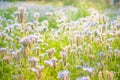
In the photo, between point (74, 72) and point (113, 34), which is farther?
point (113, 34)

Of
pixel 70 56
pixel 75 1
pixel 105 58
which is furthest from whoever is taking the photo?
pixel 75 1

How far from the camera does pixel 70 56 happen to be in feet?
17.1

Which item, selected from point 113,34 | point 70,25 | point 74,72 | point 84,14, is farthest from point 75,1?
point 74,72

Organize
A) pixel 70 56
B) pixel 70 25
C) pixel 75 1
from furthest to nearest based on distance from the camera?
pixel 75 1, pixel 70 25, pixel 70 56

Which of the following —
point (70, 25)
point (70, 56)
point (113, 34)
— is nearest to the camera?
point (70, 56)

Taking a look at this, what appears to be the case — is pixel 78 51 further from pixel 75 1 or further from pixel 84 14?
pixel 75 1

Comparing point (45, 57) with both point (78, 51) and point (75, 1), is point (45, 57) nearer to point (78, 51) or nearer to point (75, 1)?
point (78, 51)

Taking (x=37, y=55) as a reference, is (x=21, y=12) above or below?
above

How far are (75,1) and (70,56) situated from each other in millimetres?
12166

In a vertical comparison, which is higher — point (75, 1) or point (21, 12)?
point (21, 12)

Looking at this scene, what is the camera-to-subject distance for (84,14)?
33.8ft

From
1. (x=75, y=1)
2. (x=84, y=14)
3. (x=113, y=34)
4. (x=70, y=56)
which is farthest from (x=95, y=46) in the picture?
(x=75, y=1)

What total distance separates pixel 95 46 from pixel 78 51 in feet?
2.88

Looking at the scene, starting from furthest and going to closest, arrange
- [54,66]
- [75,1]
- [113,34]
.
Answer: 1. [75,1]
2. [113,34]
3. [54,66]
